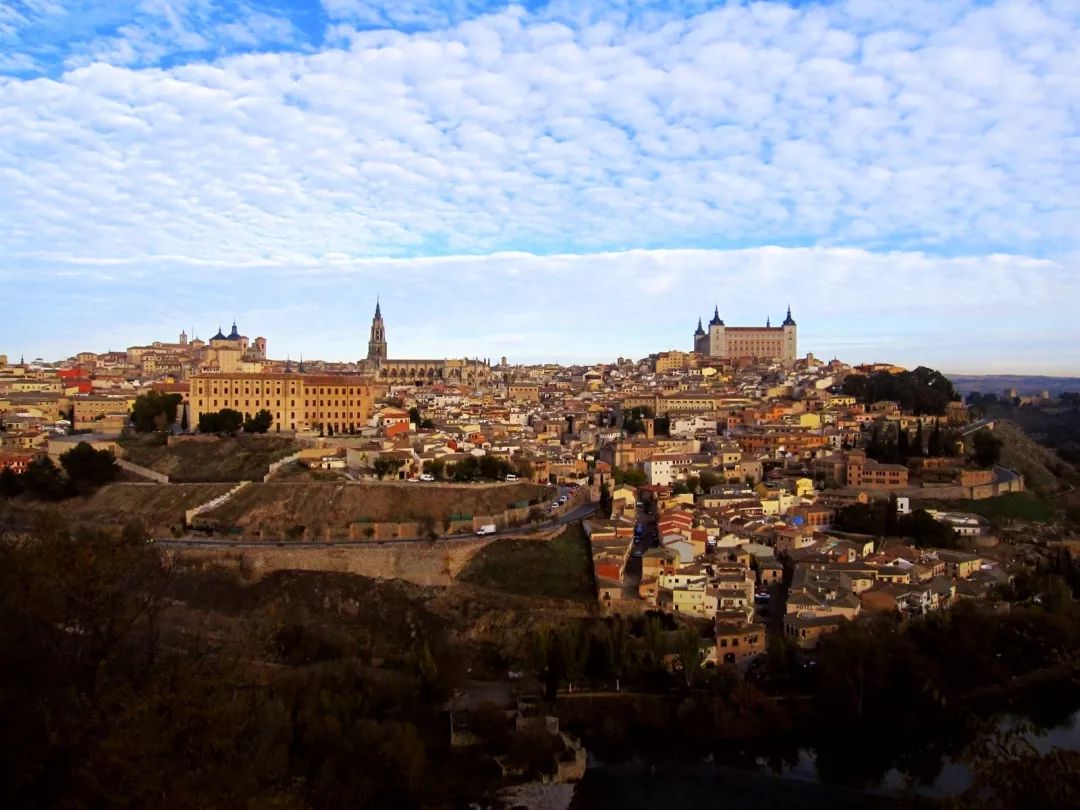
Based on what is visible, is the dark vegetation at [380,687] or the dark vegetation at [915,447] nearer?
the dark vegetation at [380,687]

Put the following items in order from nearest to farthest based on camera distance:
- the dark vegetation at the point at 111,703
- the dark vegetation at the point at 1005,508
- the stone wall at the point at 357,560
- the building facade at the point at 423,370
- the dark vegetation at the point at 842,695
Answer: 1. the dark vegetation at the point at 111,703
2. the dark vegetation at the point at 842,695
3. the stone wall at the point at 357,560
4. the dark vegetation at the point at 1005,508
5. the building facade at the point at 423,370

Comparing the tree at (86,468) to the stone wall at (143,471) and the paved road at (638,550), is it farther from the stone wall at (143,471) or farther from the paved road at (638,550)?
the paved road at (638,550)

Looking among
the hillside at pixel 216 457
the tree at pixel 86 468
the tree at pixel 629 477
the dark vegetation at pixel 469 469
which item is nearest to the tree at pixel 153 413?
the hillside at pixel 216 457

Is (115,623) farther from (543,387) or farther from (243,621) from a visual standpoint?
(543,387)

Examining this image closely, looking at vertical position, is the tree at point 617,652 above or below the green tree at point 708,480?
below

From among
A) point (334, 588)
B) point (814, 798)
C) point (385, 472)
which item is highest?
point (385, 472)

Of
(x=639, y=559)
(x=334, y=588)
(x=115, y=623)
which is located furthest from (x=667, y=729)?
(x=115, y=623)

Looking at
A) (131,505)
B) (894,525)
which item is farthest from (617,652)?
(131,505)
